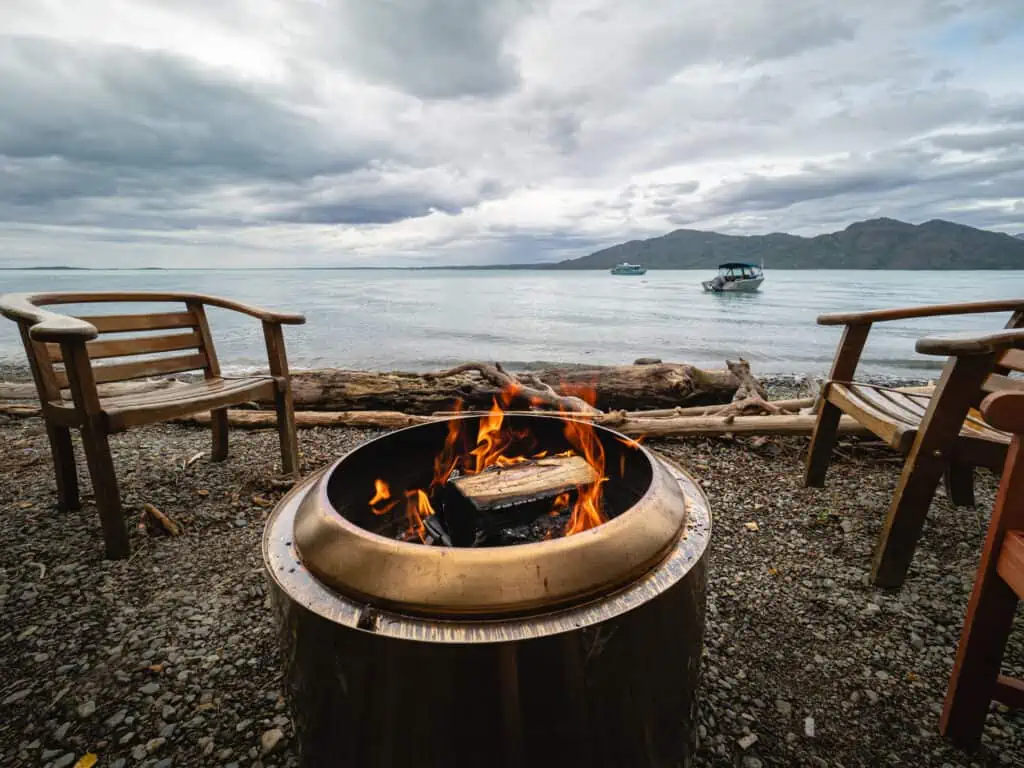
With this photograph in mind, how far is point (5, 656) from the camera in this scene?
1.99 metres

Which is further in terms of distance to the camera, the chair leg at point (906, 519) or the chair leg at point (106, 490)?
the chair leg at point (106, 490)

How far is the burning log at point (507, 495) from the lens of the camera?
6.15 ft

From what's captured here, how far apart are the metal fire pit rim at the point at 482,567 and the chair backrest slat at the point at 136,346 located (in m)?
2.54

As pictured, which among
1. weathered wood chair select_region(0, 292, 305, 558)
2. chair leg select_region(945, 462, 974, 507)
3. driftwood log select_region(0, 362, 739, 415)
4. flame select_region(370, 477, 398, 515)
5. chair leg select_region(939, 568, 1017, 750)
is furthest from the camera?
driftwood log select_region(0, 362, 739, 415)

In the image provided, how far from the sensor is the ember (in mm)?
1904

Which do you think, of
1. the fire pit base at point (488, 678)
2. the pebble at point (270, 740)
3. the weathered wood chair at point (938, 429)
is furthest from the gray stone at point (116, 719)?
the weathered wood chair at point (938, 429)

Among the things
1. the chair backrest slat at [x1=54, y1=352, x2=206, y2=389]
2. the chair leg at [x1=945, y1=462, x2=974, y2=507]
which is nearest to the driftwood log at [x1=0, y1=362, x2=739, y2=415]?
the chair backrest slat at [x1=54, y1=352, x2=206, y2=389]

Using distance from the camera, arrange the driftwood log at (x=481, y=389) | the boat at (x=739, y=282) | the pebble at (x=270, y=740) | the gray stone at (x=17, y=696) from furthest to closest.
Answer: the boat at (x=739, y=282)
the driftwood log at (x=481, y=389)
the gray stone at (x=17, y=696)
the pebble at (x=270, y=740)

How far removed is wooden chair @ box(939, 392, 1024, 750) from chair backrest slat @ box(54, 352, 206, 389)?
393 centimetres

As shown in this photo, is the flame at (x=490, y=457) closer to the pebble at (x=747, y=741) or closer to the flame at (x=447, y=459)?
the flame at (x=447, y=459)

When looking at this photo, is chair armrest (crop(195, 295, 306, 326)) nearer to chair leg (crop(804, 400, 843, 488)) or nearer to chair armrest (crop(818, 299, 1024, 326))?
chair armrest (crop(818, 299, 1024, 326))

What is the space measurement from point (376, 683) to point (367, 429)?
164 inches

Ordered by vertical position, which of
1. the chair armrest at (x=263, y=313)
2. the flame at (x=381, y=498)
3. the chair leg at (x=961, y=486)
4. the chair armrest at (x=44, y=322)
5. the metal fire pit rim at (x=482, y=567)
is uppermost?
the chair armrest at (x=44, y=322)

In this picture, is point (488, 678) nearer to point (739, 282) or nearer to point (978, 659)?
point (978, 659)
